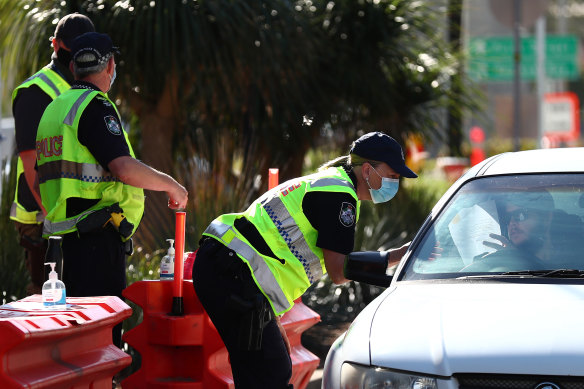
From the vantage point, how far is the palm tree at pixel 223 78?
30.3 ft

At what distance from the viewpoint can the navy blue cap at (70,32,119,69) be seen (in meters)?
5.11

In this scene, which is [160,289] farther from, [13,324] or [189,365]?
[13,324]

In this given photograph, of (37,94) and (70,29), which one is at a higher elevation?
(70,29)

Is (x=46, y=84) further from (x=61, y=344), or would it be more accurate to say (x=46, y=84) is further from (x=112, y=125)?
(x=61, y=344)

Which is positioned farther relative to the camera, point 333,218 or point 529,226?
point 529,226

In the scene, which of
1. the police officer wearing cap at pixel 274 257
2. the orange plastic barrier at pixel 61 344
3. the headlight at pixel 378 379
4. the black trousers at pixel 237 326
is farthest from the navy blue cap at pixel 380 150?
the orange plastic barrier at pixel 61 344

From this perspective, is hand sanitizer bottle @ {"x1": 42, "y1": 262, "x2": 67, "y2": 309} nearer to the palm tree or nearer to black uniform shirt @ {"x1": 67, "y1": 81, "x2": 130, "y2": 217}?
black uniform shirt @ {"x1": 67, "y1": 81, "x2": 130, "y2": 217}

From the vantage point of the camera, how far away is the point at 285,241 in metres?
4.63

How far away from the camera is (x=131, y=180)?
499cm

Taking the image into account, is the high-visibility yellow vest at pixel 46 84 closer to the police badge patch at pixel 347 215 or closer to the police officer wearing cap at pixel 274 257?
the police officer wearing cap at pixel 274 257

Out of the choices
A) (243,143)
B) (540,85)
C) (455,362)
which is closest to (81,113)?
(455,362)

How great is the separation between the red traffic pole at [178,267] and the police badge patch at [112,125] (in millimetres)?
501

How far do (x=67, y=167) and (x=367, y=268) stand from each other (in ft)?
4.74

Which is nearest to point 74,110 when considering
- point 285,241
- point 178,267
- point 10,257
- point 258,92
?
point 178,267
